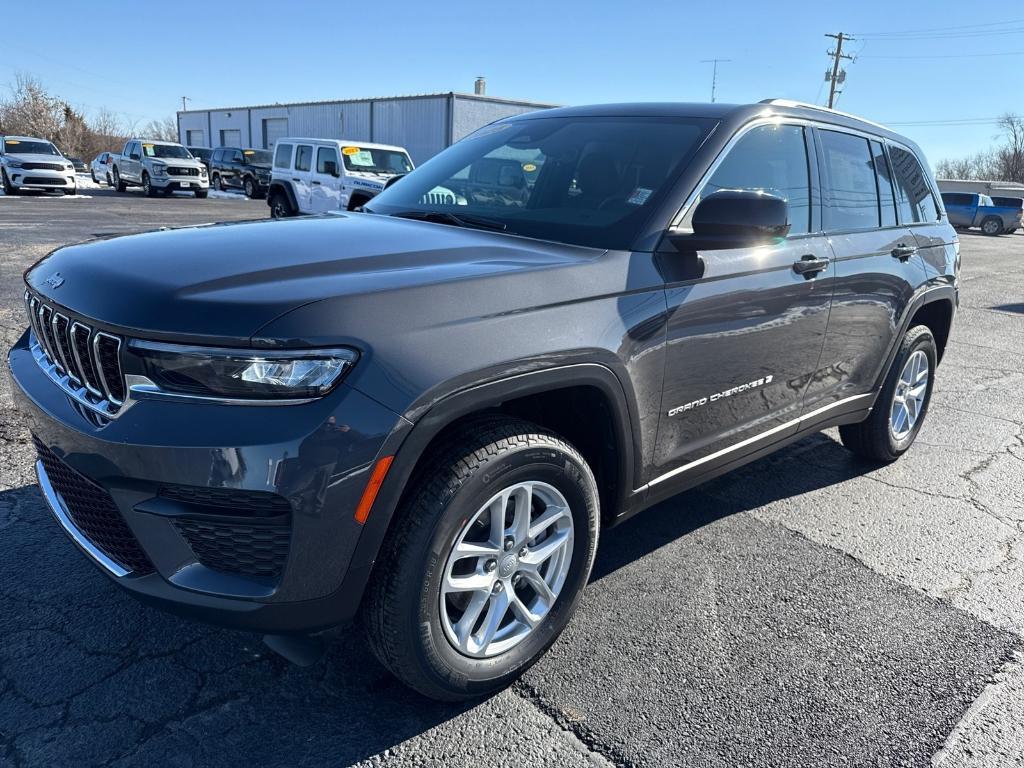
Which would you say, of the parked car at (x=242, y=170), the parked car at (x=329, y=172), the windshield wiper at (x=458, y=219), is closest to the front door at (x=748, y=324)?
the windshield wiper at (x=458, y=219)

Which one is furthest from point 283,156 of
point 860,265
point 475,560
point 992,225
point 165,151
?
point 992,225

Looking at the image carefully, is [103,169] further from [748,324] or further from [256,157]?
[748,324]

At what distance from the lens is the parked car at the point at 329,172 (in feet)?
50.9

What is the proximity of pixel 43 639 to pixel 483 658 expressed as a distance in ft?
4.63

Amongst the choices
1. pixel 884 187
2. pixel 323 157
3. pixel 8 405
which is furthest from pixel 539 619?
pixel 323 157

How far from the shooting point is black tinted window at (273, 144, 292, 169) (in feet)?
56.2

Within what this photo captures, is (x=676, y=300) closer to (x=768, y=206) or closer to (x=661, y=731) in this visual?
(x=768, y=206)

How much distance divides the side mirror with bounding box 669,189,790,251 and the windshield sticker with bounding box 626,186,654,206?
0.64 ft

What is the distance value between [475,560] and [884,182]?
3.10m

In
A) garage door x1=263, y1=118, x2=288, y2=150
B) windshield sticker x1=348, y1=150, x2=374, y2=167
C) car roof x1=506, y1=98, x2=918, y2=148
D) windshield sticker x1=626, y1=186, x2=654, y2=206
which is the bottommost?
windshield sticker x1=626, y1=186, x2=654, y2=206

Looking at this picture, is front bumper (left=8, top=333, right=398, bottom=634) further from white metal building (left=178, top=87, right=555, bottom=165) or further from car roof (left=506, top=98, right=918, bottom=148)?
white metal building (left=178, top=87, right=555, bottom=165)

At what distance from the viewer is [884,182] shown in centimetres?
406

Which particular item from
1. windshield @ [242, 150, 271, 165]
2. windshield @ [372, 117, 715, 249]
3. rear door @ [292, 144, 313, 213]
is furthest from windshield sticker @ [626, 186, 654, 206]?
windshield @ [242, 150, 271, 165]

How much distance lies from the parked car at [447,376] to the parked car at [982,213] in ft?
108
